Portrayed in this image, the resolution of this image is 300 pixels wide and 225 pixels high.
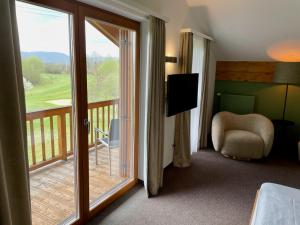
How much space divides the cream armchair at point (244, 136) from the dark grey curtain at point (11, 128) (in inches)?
128

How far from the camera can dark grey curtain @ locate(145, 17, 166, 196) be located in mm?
2498

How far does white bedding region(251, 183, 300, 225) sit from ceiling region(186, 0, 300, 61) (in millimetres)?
2715

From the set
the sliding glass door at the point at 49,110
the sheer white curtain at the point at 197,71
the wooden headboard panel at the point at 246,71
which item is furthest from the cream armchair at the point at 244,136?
the sliding glass door at the point at 49,110

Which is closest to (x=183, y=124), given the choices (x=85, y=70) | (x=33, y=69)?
(x=85, y=70)

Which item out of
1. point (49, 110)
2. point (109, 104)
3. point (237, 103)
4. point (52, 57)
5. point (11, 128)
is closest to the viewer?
point (11, 128)

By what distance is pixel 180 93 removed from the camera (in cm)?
305

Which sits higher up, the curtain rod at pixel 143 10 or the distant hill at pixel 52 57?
the curtain rod at pixel 143 10

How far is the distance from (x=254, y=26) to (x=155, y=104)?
2.41 m

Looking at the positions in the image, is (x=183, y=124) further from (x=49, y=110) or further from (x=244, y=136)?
(x=49, y=110)

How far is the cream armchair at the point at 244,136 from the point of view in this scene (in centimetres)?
377

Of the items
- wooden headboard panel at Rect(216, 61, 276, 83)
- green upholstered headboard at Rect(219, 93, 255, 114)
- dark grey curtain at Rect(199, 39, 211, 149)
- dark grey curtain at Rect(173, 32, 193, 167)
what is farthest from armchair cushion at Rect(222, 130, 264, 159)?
wooden headboard panel at Rect(216, 61, 276, 83)

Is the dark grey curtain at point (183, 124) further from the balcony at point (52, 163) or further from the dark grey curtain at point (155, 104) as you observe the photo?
the balcony at point (52, 163)

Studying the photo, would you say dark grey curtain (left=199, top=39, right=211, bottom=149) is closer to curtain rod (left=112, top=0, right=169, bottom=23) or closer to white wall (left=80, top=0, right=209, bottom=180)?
white wall (left=80, top=0, right=209, bottom=180)

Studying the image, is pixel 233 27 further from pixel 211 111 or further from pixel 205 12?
pixel 211 111
